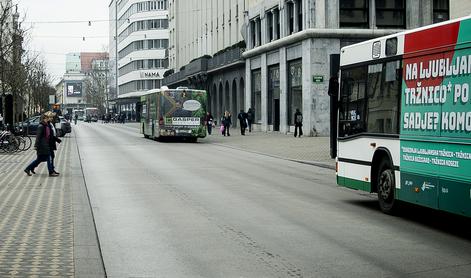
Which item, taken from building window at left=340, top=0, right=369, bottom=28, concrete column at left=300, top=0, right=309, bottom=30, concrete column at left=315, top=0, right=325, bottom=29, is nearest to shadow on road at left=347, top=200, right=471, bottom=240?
concrete column at left=315, top=0, right=325, bottom=29

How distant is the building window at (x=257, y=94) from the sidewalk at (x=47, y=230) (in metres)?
37.0

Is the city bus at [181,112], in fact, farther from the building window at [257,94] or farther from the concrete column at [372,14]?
the building window at [257,94]

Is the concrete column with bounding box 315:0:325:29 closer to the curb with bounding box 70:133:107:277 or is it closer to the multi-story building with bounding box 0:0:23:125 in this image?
the multi-story building with bounding box 0:0:23:125

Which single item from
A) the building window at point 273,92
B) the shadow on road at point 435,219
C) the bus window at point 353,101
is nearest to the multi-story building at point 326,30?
the building window at point 273,92

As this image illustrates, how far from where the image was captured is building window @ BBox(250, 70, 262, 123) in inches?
2133

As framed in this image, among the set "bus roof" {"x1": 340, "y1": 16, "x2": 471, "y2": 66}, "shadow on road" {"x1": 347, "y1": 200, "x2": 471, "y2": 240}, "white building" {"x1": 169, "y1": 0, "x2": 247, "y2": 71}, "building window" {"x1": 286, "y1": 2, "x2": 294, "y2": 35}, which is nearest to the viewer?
"shadow on road" {"x1": 347, "y1": 200, "x2": 471, "y2": 240}

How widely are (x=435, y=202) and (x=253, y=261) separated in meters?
3.26

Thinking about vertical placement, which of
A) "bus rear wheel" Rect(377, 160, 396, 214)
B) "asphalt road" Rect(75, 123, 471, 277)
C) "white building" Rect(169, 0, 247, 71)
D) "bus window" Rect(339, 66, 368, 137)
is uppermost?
"white building" Rect(169, 0, 247, 71)

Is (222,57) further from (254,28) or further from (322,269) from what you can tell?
(322,269)

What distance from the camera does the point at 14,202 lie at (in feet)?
42.9

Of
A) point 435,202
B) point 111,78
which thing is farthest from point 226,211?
point 111,78

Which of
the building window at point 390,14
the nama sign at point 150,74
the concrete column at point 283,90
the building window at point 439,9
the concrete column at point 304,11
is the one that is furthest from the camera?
the nama sign at point 150,74

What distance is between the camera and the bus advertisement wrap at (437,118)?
29.8 feet

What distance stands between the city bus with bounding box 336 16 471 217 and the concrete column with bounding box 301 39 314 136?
28.6m
